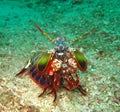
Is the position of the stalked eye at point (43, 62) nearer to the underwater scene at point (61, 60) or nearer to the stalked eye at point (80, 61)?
the underwater scene at point (61, 60)

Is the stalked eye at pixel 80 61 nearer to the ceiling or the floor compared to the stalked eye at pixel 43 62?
nearer to the floor

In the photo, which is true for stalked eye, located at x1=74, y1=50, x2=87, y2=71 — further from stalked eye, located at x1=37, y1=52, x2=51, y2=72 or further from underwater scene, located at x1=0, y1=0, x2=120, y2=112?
stalked eye, located at x1=37, y1=52, x2=51, y2=72

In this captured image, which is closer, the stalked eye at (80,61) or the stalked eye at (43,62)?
the stalked eye at (43,62)

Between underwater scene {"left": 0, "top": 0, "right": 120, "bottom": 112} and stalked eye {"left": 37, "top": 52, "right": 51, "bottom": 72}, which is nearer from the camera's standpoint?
stalked eye {"left": 37, "top": 52, "right": 51, "bottom": 72}

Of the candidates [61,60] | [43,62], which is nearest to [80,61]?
[61,60]

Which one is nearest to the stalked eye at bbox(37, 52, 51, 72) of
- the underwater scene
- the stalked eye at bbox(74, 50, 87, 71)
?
the underwater scene

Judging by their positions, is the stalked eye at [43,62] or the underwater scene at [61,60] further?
the underwater scene at [61,60]

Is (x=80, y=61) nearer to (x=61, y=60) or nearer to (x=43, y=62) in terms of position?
(x=61, y=60)

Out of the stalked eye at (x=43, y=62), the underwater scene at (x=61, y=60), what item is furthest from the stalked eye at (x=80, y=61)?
the stalked eye at (x=43, y=62)
